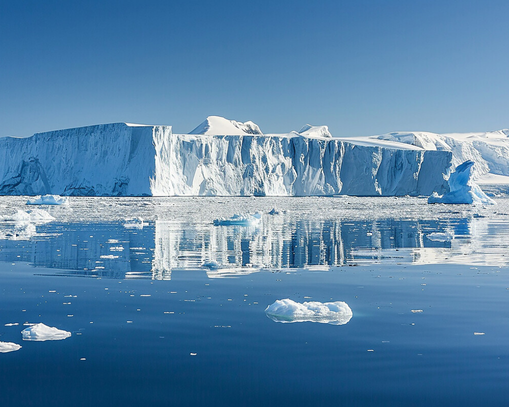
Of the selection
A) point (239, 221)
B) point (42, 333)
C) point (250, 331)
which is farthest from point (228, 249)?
point (239, 221)

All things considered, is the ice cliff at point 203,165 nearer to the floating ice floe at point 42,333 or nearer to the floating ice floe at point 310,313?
the floating ice floe at point 310,313

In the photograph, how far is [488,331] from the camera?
4.03 m

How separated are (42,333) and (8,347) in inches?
12.6

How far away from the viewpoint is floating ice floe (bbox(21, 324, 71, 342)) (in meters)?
3.79

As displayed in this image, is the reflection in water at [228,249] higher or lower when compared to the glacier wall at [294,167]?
lower

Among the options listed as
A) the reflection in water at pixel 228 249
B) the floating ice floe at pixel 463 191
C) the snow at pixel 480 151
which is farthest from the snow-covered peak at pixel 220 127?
the reflection in water at pixel 228 249

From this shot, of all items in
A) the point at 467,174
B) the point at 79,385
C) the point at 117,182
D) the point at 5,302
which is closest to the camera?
the point at 79,385

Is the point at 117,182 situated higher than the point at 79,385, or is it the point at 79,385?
the point at 117,182

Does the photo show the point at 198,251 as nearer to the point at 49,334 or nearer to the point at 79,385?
the point at 49,334

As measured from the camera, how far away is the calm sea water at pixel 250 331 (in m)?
2.91

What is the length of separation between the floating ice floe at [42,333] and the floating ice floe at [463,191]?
30.8m

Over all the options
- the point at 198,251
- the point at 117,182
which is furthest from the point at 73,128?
the point at 198,251

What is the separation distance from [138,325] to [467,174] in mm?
30692

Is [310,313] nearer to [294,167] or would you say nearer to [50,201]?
[50,201]
